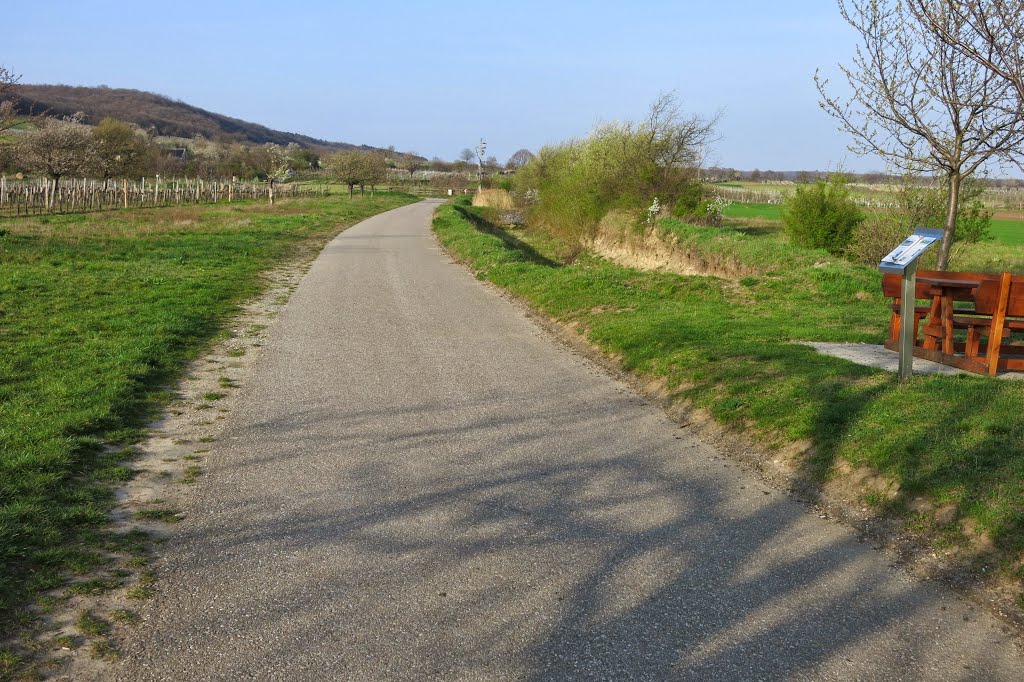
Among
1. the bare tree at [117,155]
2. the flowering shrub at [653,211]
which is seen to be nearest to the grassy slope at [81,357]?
the flowering shrub at [653,211]

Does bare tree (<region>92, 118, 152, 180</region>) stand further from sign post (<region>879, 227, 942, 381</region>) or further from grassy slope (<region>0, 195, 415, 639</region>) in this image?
sign post (<region>879, 227, 942, 381</region>)

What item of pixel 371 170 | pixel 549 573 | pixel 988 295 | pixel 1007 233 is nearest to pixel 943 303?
pixel 988 295

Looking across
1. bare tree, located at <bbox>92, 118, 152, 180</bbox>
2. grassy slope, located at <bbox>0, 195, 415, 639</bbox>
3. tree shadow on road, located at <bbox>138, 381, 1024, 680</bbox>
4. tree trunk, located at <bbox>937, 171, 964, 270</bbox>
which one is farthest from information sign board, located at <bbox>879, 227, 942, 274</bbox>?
bare tree, located at <bbox>92, 118, 152, 180</bbox>

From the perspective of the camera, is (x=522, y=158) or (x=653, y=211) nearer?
(x=653, y=211)

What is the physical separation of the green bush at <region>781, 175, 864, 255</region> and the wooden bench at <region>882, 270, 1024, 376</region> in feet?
58.3

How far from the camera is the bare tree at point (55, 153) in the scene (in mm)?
40031

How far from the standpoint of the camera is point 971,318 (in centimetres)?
898

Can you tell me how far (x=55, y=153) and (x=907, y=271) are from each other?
43243mm

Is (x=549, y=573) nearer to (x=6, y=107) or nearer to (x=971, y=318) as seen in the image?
(x=971, y=318)

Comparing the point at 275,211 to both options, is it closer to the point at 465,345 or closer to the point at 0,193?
the point at 0,193

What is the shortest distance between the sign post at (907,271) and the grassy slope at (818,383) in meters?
0.25

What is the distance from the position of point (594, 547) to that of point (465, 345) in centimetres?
639

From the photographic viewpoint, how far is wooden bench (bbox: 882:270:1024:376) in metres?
8.16

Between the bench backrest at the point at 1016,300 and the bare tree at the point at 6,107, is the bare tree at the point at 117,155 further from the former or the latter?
the bench backrest at the point at 1016,300
